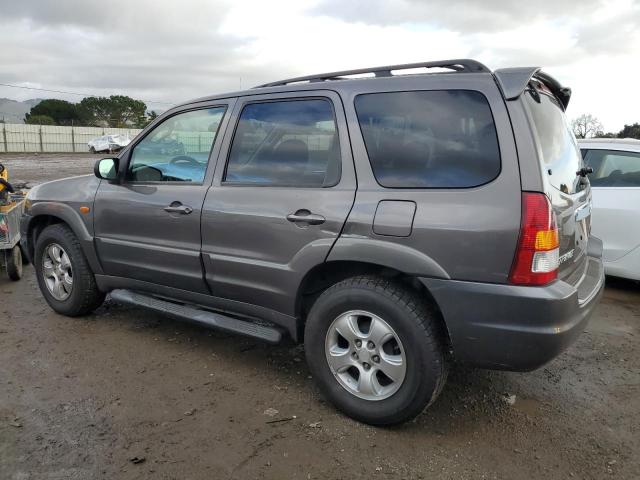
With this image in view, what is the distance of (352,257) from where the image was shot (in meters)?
2.84

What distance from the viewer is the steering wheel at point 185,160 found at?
3727 mm

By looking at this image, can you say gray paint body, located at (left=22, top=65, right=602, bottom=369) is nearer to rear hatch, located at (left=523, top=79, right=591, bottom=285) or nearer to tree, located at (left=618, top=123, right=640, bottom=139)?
rear hatch, located at (left=523, top=79, right=591, bottom=285)

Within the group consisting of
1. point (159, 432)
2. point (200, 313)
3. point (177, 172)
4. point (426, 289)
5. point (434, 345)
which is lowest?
point (159, 432)

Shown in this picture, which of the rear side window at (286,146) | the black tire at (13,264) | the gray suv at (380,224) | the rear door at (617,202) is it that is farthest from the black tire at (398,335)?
the black tire at (13,264)

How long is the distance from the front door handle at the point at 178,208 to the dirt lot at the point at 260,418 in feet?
3.54

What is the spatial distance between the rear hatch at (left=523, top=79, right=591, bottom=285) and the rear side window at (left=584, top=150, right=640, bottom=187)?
2.39m

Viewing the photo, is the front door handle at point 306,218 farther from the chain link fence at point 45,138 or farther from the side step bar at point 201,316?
the chain link fence at point 45,138

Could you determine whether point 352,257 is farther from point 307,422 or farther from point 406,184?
point 307,422

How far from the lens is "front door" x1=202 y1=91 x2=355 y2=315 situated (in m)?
3.00

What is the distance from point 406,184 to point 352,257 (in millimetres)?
484

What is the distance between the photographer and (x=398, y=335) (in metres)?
2.74

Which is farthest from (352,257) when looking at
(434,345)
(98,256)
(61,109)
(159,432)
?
(61,109)

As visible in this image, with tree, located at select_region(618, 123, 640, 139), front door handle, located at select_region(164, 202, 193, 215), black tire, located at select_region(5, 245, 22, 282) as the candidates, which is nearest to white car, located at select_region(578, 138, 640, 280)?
front door handle, located at select_region(164, 202, 193, 215)

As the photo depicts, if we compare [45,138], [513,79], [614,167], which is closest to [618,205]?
[614,167]
